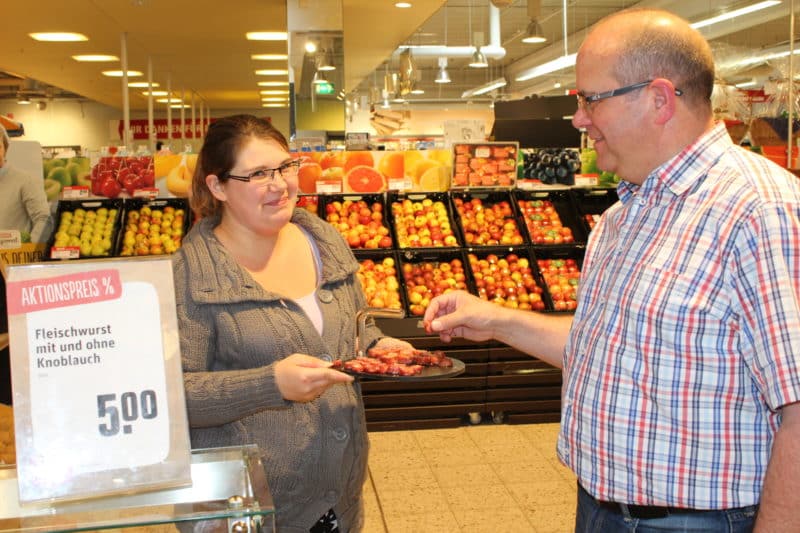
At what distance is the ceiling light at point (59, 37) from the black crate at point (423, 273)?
6.53 metres

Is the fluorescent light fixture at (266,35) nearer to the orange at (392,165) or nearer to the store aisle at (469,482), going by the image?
the orange at (392,165)

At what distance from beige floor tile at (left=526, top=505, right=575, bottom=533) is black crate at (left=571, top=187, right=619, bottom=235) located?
279 centimetres

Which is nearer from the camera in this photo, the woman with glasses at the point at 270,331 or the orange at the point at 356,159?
the woman with glasses at the point at 270,331

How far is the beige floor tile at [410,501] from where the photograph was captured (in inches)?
164

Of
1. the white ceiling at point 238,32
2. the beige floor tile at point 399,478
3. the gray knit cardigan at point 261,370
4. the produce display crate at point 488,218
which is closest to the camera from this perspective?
the gray knit cardigan at point 261,370

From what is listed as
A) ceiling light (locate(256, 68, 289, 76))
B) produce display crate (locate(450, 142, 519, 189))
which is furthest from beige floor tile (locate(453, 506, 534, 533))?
ceiling light (locate(256, 68, 289, 76))

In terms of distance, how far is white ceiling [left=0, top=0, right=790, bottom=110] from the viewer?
8.85 metres

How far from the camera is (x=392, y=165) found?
20.9 ft

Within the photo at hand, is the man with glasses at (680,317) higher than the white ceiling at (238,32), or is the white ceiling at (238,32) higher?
the white ceiling at (238,32)

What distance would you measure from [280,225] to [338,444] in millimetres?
614

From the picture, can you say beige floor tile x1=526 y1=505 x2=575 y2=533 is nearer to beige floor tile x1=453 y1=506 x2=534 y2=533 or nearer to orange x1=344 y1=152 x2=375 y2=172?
beige floor tile x1=453 y1=506 x2=534 y2=533

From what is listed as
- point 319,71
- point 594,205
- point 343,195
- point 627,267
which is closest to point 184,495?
point 627,267

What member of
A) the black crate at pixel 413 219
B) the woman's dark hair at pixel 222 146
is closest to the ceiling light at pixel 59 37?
the black crate at pixel 413 219

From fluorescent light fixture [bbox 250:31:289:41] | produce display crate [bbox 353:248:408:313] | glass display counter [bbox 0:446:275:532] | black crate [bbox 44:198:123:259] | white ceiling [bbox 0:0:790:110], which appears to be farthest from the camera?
fluorescent light fixture [bbox 250:31:289:41]
